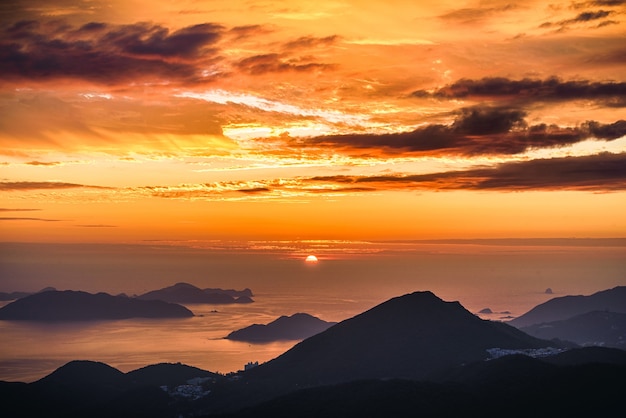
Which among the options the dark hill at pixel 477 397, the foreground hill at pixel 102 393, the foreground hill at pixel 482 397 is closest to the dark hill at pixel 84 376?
the foreground hill at pixel 102 393

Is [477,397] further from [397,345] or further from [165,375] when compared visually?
[165,375]

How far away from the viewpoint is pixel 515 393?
11525 cm

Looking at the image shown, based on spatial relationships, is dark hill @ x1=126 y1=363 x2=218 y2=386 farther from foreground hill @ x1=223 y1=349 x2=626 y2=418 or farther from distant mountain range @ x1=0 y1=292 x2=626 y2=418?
foreground hill @ x1=223 y1=349 x2=626 y2=418

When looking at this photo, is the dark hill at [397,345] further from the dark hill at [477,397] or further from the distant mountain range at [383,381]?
the dark hill at [477,397]

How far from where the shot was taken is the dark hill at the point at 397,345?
151 metres

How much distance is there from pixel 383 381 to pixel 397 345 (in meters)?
36.4

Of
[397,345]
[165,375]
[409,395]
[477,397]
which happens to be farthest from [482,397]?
[165,375]

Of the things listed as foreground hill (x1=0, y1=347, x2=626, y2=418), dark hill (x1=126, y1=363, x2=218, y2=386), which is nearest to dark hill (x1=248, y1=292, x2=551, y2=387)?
foreground hill (x1=0, y1=347, x2=626, y2=418)

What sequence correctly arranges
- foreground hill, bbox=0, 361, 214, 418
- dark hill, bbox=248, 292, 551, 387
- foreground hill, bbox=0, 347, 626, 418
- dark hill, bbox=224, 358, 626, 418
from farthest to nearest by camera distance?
dark hill, bbox=248, 292, 551, 387 < foreground hill, bbox=0, 361, 214, 418 < foreground hill, bbox=0, 347, 626, 418 < dark hill, bbox=224, 358, 626, 418

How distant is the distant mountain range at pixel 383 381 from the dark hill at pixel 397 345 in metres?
0.26

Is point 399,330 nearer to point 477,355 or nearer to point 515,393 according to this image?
point 477,355

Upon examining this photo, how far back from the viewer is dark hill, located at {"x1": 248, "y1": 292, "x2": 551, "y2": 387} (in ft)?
496

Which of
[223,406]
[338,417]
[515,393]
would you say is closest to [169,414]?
[223,406]

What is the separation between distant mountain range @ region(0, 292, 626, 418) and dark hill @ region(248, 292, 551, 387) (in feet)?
0.87
